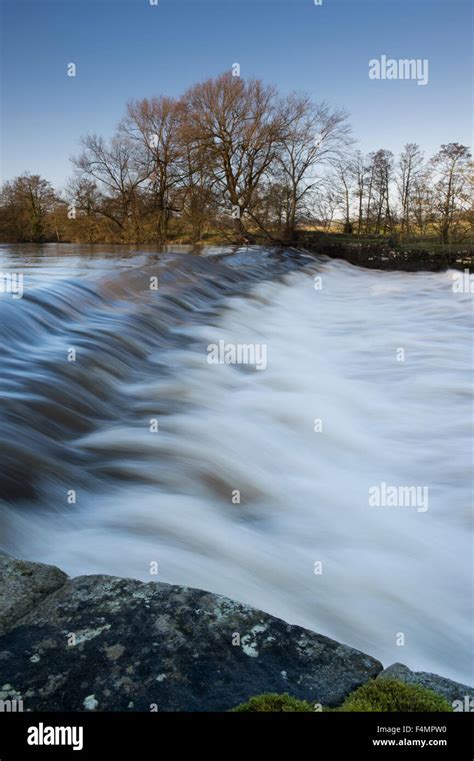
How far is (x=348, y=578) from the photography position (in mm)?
3004

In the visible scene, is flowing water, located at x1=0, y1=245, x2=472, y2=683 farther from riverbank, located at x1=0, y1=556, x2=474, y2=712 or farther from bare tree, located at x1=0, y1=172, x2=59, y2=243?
bare tree, located at x1=0, y1=172, x2=59, y2=243

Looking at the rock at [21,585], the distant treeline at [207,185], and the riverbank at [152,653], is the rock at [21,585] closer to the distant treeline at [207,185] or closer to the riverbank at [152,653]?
the riverbank at [152,653]

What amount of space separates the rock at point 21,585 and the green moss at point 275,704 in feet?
2.48

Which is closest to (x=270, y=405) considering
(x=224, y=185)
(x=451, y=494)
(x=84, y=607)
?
(x=451, y=494)

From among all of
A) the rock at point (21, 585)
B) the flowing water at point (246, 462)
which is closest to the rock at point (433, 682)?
the flowing water at point (246, 462)

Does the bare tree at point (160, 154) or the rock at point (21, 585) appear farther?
the bare tree at point (160, 154)

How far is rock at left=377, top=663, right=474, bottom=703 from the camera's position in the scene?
160 cm

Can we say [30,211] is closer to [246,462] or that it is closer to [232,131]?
[232,131]

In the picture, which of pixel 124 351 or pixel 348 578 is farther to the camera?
pixel 124 351

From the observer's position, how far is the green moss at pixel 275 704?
1.48 metres

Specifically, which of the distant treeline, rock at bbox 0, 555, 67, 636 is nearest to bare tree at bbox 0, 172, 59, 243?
the distant treeline

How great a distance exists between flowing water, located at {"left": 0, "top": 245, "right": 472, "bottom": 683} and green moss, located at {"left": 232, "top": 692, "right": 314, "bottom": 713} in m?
1.11
